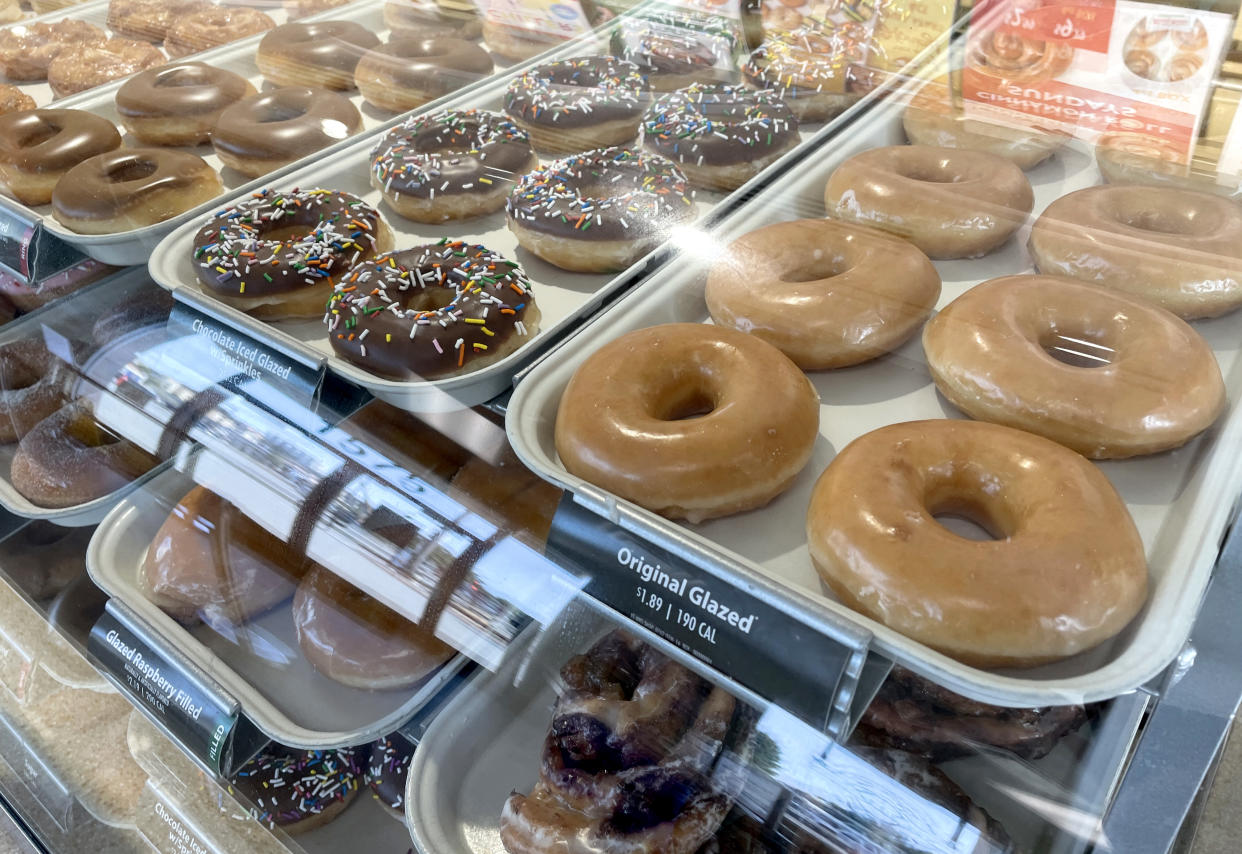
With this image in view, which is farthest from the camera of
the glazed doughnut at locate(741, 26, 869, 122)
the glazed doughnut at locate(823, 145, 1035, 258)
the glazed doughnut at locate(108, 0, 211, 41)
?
the glazed doughnut at locate(108, 0, 211, 41)

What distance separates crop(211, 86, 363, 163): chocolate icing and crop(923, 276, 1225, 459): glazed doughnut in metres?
1.58

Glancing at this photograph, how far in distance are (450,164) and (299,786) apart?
1.33 metres

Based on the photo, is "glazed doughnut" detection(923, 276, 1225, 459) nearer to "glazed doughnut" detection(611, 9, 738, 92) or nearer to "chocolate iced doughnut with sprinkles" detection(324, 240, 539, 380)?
"chocolate iced doughnut with sprinkles" detection(324, 240, 539, 380)

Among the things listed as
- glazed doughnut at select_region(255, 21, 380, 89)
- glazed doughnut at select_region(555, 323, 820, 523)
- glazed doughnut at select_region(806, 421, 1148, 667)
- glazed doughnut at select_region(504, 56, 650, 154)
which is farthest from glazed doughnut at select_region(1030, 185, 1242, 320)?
glazed doughnut at select_region(255, 21, 380, 89)

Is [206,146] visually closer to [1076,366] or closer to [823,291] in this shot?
[823,291]

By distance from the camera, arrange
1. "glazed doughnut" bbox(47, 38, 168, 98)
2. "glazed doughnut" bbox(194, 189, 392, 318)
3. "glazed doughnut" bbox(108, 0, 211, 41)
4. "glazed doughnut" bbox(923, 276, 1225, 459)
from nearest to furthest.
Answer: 1. "glazed doughnut" bbox(923, 276, 1225, 459)
2. "glazed doughnut" bbox(194, 189, 392, 318)
3. "glazed doughnut" bbox(47, 38, 168, 98)
4. "glazed doughnut" bbox(108, 0, 211, 41)

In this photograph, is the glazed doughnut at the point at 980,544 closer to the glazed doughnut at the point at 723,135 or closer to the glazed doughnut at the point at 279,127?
the glazed doughnut at the point at 723,135

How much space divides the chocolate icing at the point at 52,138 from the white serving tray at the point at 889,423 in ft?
4.98

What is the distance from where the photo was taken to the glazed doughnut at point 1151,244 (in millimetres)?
1420

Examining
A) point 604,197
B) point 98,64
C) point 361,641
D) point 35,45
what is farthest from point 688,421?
point 35,45

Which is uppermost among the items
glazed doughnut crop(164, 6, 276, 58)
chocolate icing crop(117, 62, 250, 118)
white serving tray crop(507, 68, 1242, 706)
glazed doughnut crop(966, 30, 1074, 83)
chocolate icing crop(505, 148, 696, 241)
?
glazed doughnut crop(966, 30, 1074, 83)

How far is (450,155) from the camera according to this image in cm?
210

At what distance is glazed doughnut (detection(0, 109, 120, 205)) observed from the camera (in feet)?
7.23

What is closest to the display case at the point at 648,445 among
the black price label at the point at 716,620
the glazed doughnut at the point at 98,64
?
the black price label at the point at 716,620
